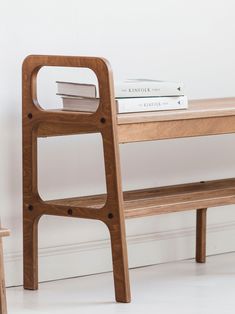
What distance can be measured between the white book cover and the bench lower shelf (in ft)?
1.14

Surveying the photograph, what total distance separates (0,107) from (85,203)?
1.45 ft

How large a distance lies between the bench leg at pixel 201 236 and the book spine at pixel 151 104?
1.87 feet

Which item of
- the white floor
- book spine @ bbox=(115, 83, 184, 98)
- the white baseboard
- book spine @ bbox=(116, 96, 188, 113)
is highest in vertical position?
book spine @ bbox=(115, 83, 184, 98)

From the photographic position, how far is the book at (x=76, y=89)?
2.91 m

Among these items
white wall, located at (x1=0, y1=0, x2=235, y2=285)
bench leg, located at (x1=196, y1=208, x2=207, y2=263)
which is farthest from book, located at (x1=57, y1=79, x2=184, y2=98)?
bench leg, located at (x1=196, y1=208, x2=207, y2=263)

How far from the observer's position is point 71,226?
3.38 meters

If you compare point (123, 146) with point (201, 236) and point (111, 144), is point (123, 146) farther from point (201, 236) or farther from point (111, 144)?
point (111, 144)

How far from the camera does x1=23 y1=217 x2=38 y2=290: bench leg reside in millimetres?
3137

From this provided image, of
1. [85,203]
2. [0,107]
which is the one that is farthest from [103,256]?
[0,107]

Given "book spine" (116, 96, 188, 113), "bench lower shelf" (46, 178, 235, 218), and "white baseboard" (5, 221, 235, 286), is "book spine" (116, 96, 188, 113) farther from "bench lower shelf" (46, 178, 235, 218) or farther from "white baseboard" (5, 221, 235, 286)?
"white baseboard" (5, 221, 235, 286)

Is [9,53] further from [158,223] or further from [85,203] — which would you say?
[158,223]

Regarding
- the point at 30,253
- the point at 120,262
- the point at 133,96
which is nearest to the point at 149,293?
the point at 120,262

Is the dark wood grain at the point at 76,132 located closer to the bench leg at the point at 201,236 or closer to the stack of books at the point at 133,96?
the stack of books at the point at 133,96

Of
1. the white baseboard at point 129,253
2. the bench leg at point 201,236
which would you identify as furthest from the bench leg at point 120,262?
the bench leg at point 201,236
